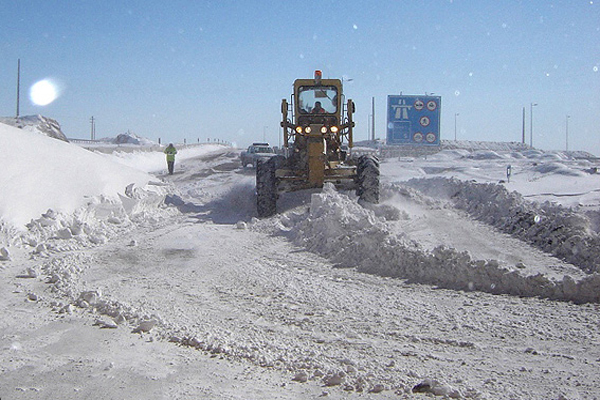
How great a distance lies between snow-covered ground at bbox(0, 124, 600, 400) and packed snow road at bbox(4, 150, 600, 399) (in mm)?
21

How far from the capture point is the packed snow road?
13.3ft

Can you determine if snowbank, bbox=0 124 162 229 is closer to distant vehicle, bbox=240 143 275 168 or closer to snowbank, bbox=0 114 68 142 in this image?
distant vehicle, bbox=240 143 275 168

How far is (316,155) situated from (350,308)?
696 centimetres

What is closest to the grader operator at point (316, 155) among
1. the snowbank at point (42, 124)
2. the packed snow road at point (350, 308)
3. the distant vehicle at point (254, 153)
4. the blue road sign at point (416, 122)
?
the packed snow road at point (350, 308)

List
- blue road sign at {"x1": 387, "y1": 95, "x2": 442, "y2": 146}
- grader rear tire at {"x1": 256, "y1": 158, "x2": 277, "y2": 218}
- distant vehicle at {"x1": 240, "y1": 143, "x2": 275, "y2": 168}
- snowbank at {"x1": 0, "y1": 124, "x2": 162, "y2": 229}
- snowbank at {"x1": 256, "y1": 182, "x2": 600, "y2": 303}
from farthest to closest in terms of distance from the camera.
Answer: blue road sign at {"x1": 387, "y1": 95, "x2": 442, "y2": 146} < distant vehicle at {"x1": 240, "y1": 143, "x2": 275, "y2": 168} < grader rear tire at {"x1": 256, "y1": 158, "x2": 277, "y2": 218} < snowbank at {"x1": 0, "y1": 124, "x2": 162, "y2": 229} < snowbank at {"x1": 256, "y1": 182, "x2": 600, "y2": 303}

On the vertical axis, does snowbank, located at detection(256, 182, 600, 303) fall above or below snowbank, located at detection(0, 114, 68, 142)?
below

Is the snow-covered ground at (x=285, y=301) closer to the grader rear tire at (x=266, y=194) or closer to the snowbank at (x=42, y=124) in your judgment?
the grader rear tire at (x=266, y=194)

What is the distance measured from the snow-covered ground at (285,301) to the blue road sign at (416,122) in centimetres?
2228

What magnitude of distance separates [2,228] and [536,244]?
7.99 m

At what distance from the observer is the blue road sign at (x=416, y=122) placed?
111 ft

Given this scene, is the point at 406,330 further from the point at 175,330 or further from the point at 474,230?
the point at 474,230

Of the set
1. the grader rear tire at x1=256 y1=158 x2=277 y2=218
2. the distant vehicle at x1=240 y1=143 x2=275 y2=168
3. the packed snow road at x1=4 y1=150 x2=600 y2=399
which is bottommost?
the packed snow road at x1=4 y1=150 x2=600 y2=399

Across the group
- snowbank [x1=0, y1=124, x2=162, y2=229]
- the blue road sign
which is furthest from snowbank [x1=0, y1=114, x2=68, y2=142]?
snowbank [x1=0, y1=124, x2=162, y2=229]

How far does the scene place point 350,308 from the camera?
5758 mm
